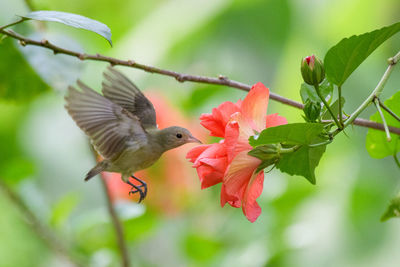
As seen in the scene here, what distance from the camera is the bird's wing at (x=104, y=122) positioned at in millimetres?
755

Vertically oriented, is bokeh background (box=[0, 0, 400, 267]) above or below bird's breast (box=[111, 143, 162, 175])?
below

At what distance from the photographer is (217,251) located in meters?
1.35

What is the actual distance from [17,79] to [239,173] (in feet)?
2.21

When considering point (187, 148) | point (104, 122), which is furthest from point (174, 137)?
point (187, 148)

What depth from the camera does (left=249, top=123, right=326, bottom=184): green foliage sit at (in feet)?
1.85

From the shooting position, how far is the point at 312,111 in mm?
627

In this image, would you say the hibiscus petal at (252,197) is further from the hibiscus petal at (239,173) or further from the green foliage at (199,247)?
the green foliage at (199,247)

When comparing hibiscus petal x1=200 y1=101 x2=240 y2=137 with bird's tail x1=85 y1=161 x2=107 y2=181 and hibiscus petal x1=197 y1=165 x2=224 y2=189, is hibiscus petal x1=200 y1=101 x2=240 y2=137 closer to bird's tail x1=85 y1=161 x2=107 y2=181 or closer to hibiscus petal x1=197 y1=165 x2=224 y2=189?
hibiscus petal x1=197 y1=165 x2=224 y2=189

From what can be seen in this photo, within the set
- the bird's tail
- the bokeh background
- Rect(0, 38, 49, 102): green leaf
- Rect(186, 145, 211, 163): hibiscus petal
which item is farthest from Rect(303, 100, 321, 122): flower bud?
Rect(0, 38, 49, 102): green leaf

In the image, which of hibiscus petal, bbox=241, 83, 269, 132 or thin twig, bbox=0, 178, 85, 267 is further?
thin twig, bbox=0, 178, 85, 267

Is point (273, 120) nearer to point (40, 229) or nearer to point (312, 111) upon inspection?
point (312, 111)

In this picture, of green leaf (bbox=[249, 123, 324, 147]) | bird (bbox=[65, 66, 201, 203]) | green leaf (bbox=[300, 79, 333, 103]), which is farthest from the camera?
bird (bbox=[65, 66, 201, 203])

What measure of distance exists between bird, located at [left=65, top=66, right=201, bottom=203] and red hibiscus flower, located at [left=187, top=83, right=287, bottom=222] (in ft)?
0.56

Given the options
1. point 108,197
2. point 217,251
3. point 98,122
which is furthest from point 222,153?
point 217,251
